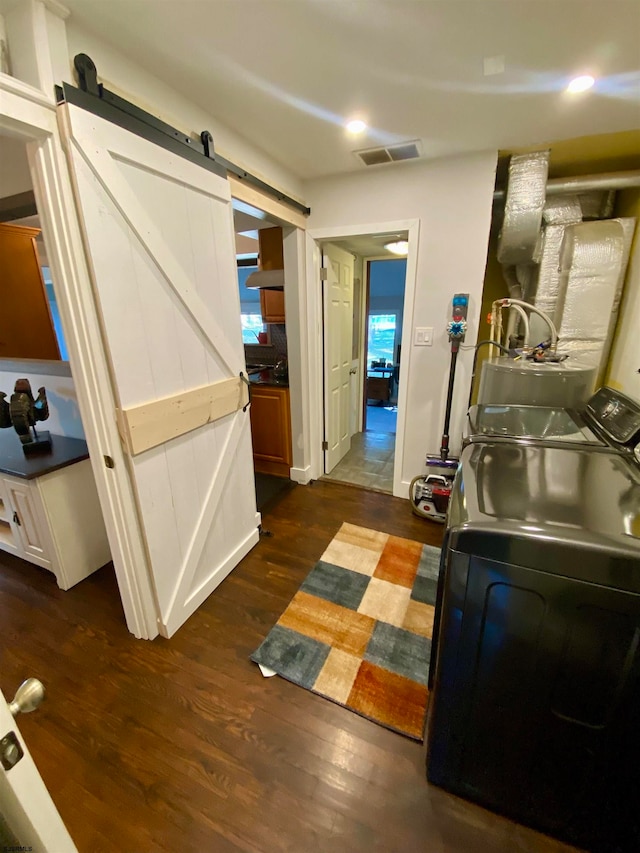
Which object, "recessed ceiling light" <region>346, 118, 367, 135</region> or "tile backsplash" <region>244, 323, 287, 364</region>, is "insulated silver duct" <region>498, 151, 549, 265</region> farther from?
"tile backsplash" <region>244, 323, 287, 364</region>

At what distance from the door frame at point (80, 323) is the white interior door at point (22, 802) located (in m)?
0.99

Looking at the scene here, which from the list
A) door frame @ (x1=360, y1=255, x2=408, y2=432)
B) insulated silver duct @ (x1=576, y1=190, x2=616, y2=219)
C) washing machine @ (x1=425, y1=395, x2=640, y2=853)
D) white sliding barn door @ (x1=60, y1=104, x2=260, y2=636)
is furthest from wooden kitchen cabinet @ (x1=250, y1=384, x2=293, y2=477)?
insulated silver duct @ (x1=576, y1=190, x2=616, y2=219)

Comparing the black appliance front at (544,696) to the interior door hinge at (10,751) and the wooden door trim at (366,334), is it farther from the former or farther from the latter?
the wooden door trim at (366,334)

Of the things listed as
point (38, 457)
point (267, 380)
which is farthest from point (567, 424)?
point (38, 457)

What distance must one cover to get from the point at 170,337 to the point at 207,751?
5.43 ft

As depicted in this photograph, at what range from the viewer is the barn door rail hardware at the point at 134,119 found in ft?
3.83

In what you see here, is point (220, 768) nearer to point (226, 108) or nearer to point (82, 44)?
point (82, 44)

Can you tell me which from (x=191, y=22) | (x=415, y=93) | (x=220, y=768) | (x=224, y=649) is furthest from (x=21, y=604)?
(x=415, y=93)

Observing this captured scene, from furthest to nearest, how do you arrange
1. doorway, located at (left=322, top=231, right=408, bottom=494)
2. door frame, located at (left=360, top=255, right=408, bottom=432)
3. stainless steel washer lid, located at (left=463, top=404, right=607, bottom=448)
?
door frame, located at (left=360, top=255, right=408, bottom=432), doorway, located at (left=322, top=231, right=408, bottom=494), stainless steel washer lid, located at (left=463, top=404, right=607, bottom=448)

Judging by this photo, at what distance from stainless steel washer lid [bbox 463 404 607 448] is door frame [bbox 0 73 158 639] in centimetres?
150

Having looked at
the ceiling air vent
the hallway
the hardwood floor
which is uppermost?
the ceiling air vent

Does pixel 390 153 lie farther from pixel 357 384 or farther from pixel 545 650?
pixel 545 650

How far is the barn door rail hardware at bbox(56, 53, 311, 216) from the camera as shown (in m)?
1.17

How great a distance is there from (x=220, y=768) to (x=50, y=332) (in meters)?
3.22
